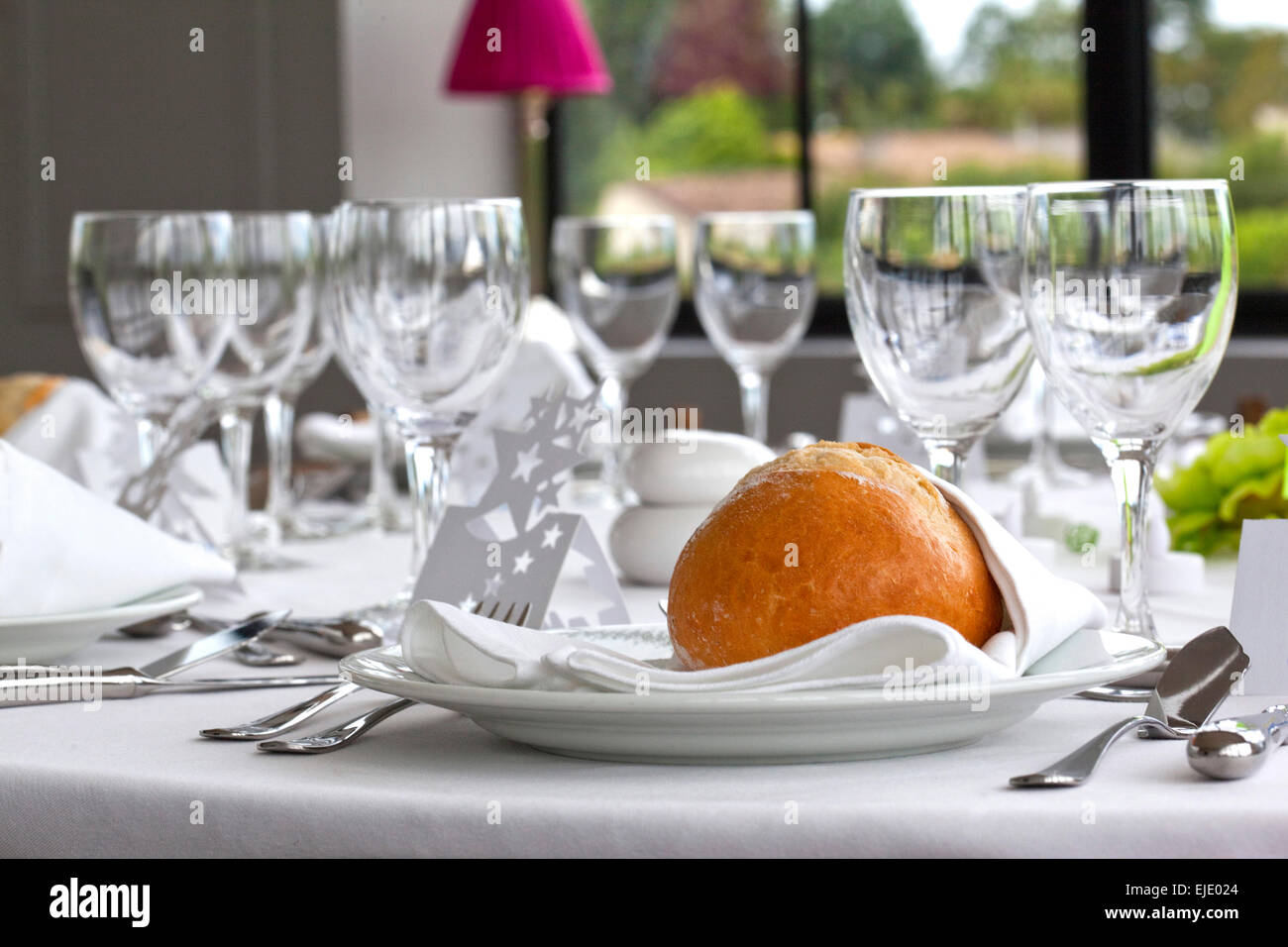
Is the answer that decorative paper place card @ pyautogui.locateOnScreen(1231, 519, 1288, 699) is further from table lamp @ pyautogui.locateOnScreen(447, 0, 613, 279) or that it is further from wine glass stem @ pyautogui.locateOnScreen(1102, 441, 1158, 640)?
table lamp @ pyautogui.locateOnScreen(447, 0, 613, 279)

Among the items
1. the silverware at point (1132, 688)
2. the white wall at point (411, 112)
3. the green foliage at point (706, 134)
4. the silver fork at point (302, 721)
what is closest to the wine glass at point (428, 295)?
the silver fork at point (302, 721)

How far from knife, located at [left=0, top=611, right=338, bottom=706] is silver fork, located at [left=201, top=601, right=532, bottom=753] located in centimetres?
7

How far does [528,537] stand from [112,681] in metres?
0.20

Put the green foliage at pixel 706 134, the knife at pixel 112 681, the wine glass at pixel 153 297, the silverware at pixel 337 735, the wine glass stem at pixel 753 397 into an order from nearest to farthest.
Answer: the silverware at pixel 337 735 < the knife at pixel 112 681 < the wine glass at pixel 153 297 < the wine glass stem at pixel 753 397 < the green foliage at pixel 706 134

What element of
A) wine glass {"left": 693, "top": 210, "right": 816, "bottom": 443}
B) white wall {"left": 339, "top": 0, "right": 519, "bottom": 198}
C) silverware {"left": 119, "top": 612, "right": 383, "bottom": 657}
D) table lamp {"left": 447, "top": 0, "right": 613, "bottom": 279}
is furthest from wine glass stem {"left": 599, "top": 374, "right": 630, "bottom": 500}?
white wall {"left": 339, "top": 0, "right": 519, "bottom": 198}

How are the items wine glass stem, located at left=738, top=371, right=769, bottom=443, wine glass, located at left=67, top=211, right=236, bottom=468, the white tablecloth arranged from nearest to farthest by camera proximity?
the white tablecloth → wine glass, located at left=67, top=211, right=236, bottom=468 → wine glass stem, located at left=738, top=371, right=769, bottom=443

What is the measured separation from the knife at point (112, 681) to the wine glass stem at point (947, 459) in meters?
0.31

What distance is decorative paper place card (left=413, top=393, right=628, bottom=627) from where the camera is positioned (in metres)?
0.77

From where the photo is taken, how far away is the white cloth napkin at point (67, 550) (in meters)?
0.77

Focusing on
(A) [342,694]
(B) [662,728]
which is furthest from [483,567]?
(B) [662,728]

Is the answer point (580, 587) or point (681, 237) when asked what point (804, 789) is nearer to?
point (580, 587)

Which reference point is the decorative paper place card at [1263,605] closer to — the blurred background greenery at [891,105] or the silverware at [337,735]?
the silverware at [337,735]

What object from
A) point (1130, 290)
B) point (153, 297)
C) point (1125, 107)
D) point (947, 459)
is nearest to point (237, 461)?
point (153, 297)

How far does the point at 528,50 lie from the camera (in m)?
3.80
